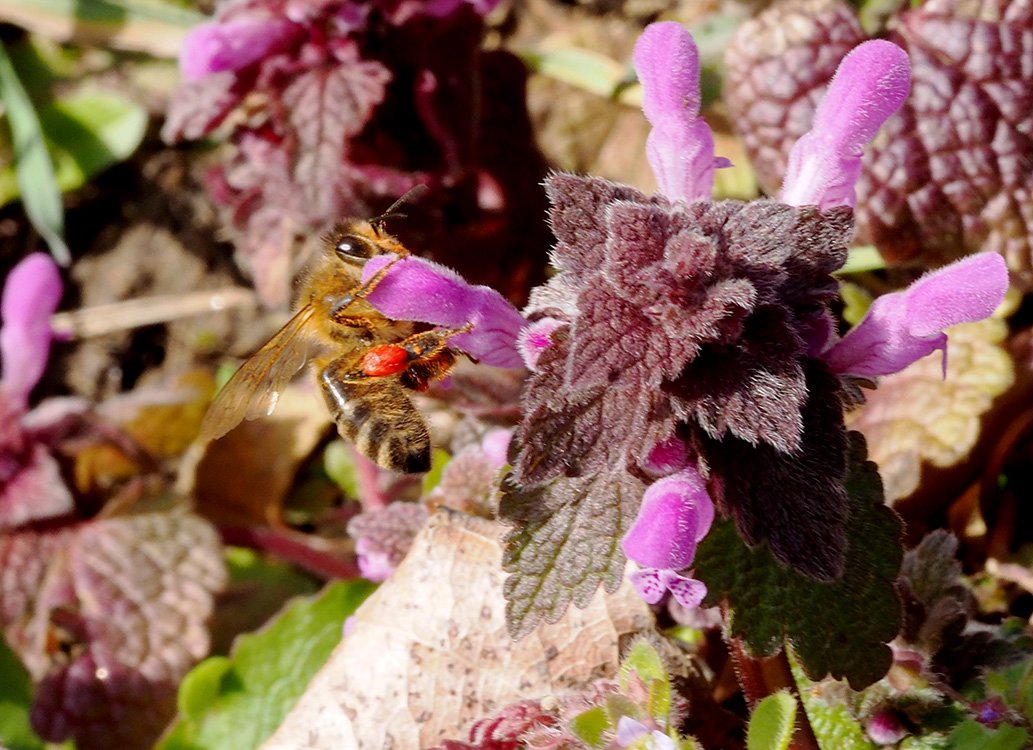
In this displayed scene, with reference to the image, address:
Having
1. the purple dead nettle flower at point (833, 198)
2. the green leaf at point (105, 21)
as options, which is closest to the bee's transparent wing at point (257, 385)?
the purple dead nettle flower at point (833, 198)

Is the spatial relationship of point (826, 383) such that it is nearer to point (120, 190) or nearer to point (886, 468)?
point (886, 468)

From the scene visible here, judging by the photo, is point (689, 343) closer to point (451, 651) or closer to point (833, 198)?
point (833, 198)

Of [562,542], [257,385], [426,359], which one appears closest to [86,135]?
[257,385]

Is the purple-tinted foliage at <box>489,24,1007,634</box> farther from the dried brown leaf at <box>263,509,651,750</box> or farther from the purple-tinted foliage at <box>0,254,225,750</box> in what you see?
the purple-tinted foliage at <box>0,254,225,750</box>

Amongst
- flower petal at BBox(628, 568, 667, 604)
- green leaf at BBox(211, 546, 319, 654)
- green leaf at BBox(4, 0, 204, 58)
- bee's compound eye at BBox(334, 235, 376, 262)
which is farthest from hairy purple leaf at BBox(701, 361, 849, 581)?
green leaf at BBox(4, 0, 204, 58)

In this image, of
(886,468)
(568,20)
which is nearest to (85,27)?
(568,20)

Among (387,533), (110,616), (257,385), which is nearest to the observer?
(257,385)

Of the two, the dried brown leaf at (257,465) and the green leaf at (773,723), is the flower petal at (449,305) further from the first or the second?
the dried brown leaf at (257,465)
